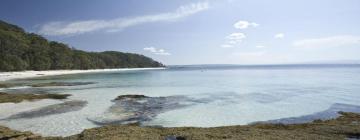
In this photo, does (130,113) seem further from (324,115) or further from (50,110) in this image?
(324,115)

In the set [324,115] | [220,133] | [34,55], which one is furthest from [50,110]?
[34,55]

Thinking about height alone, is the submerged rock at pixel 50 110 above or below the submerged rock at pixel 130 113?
above

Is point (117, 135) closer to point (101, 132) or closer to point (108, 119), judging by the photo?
point (101, 132)

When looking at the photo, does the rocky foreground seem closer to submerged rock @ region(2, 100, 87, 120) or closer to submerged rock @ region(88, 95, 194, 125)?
submerged rock @ region(88, 95, 194, 125)

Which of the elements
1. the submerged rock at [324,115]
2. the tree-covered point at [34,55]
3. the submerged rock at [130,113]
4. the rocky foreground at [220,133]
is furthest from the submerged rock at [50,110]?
the tree-covered point at [34,55]

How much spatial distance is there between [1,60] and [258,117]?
307ft

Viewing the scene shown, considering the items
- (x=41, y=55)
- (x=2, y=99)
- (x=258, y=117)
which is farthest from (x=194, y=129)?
(x=41, y=55)

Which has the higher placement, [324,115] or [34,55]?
[34,55]

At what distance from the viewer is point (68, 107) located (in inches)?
923

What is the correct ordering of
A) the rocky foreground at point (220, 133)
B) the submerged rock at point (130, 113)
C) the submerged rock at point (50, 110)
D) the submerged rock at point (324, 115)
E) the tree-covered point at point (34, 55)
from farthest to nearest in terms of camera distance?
the tree-covered point at point (34, 55)
the submerged rock at point (50, 110)
the submerged rock at point (130, 113)
the submerged rock at point (324, 115)
the rocky foreground at point (220, 133)

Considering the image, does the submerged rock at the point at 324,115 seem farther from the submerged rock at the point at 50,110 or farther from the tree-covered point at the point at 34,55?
the tree-covered point at the point at 34,55

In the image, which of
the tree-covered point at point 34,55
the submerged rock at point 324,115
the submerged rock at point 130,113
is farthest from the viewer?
the tree-covered point at point 34,55

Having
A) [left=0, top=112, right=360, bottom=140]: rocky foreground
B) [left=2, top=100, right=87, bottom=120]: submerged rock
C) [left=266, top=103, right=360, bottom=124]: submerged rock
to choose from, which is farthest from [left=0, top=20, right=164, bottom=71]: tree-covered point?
[left=266, top=103, right=360, bottom=124]: submerged rock

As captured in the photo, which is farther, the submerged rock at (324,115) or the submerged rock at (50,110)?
the submerged rock at (50,110)
